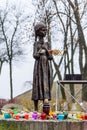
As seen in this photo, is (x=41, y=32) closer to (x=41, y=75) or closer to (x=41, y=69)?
(x=41, y=69)

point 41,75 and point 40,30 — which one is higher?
point 40,30

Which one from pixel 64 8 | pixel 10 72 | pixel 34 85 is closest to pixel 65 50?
pixel 64 8

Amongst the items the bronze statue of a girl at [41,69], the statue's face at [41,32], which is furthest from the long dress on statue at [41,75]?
the statue's face at [41,32]

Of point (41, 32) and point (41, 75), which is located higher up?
point (41, 32)

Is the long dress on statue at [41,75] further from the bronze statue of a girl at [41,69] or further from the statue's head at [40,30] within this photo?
the statue's head at [40,30]

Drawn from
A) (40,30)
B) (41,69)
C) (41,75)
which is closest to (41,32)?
(40,30)

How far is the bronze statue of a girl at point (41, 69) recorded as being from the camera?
10.6 metres

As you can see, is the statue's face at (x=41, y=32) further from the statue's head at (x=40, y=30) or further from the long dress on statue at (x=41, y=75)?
the long dress on statue at (x=41, y=75)

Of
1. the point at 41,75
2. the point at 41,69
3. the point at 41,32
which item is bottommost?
the point at 41,75

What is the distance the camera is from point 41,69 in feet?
35.0

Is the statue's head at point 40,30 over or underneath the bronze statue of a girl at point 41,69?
over

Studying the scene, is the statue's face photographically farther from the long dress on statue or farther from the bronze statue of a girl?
the long dress on statue

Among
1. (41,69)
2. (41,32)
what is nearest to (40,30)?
(41,32)

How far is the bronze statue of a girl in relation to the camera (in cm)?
1059
